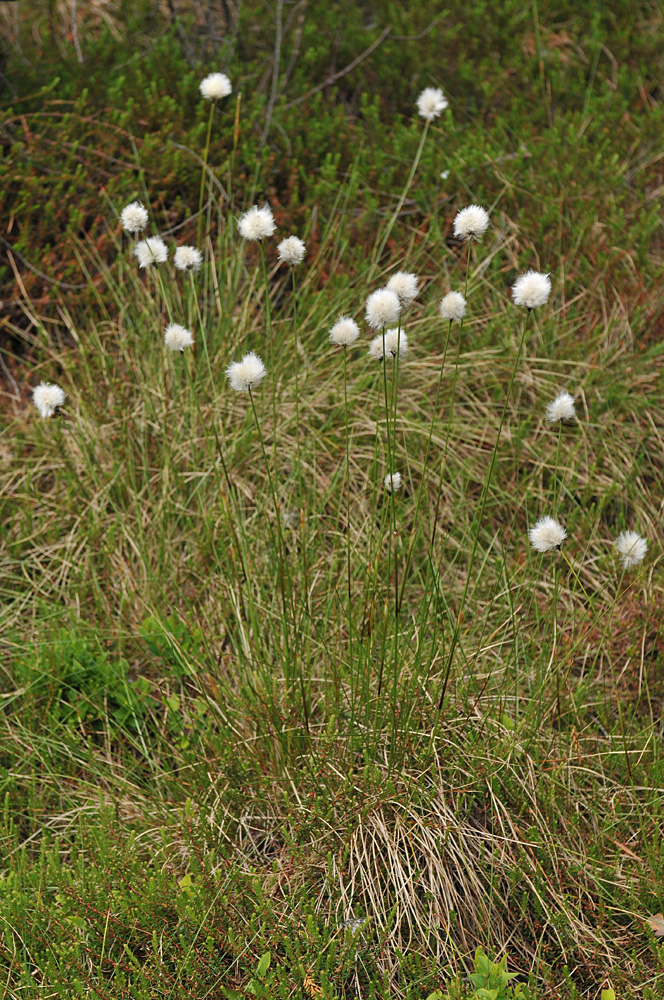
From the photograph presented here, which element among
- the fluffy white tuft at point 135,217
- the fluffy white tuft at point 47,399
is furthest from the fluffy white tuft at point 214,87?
the fluffy white tuft at point 47,399

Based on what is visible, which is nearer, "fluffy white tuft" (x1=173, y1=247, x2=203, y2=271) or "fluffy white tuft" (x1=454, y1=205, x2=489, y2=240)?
"fluffy white tuft" (x1=454, y1=205, x2=489, y2=240)

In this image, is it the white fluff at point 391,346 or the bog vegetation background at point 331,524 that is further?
the bog vegetation background at point 331,524

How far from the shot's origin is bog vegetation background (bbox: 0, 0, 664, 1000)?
2.20 meters

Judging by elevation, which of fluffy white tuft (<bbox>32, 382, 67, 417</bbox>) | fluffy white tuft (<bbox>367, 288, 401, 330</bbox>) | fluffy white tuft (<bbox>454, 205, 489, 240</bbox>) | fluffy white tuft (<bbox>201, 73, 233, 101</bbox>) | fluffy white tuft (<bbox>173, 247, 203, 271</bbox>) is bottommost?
fluffy white tuft (<bbox>32, 382, 67, 417</bbox>)

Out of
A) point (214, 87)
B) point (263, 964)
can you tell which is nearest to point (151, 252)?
point (214, 87)

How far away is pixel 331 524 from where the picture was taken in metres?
3.29

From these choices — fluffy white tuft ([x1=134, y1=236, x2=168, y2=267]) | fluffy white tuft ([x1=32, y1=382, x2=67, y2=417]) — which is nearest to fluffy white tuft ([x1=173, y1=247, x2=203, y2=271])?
fluffy white tuft ([x1=134, y1=236, x2=168, y2=267])

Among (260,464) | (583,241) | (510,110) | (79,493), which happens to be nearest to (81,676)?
(79,493)

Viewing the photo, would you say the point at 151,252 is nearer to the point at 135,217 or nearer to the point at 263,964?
the point at 135,217

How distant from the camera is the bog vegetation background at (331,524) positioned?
7.20 ft

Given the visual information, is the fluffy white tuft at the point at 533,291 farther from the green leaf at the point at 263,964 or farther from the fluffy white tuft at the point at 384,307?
the green leaf at the point at 263,964

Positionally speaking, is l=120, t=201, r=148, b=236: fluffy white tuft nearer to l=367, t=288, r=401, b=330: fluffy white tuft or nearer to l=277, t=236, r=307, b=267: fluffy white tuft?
l=277, t=236, r=307, b=267: fluffy white tuft

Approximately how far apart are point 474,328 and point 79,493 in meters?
1.77

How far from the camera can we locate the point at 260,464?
3477 millimetres
